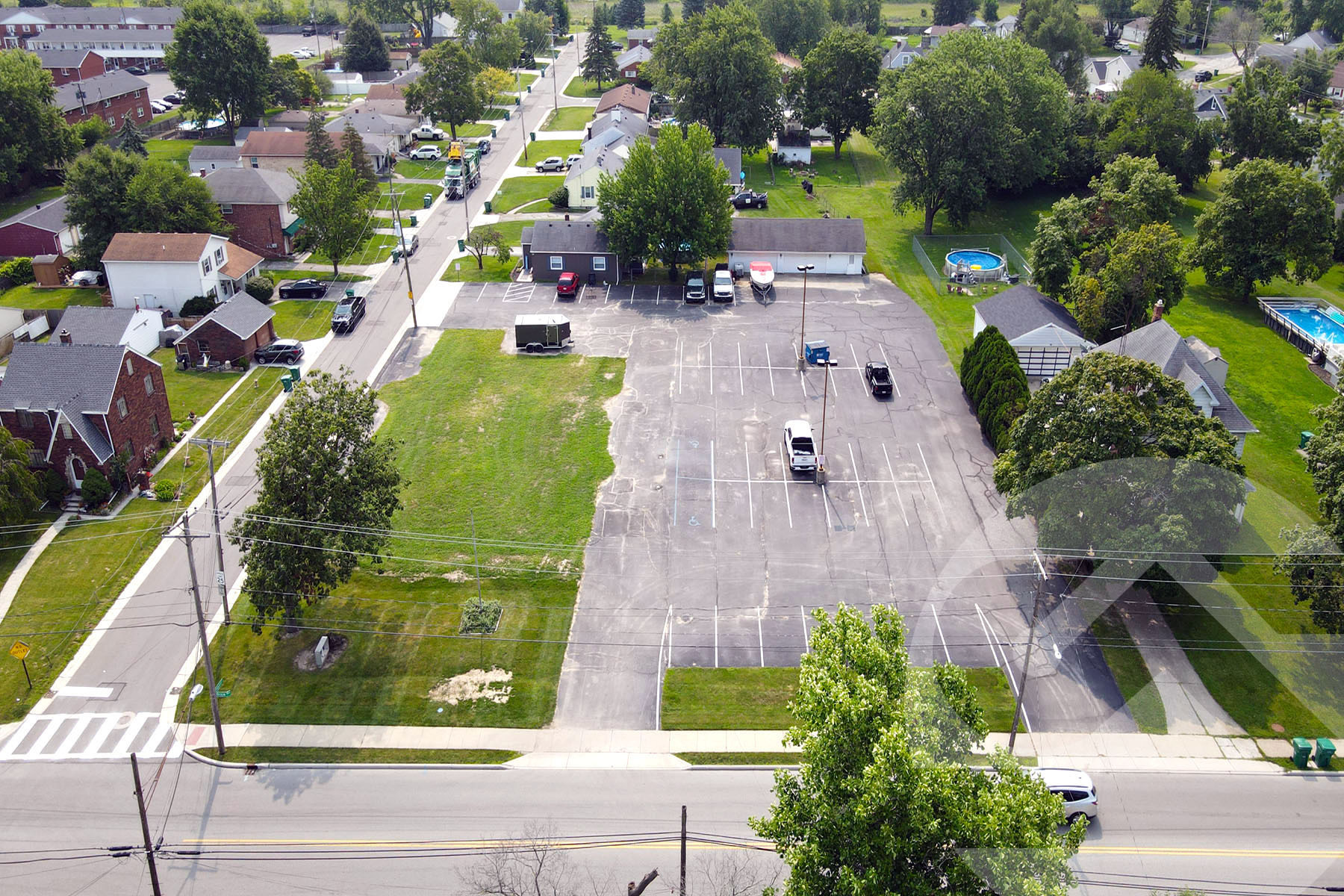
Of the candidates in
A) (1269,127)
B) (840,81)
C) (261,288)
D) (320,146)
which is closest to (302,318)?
(261,288)

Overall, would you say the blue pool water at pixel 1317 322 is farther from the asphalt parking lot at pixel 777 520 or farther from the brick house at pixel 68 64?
the brick house at pixel 68 64

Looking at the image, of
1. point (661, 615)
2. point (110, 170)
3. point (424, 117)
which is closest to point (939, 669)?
point (661, 615)

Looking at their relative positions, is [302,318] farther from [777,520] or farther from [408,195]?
[777,520]

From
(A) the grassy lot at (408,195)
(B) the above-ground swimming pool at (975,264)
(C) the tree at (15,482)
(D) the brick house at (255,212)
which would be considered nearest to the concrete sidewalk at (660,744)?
(C) the tree at (15,482)

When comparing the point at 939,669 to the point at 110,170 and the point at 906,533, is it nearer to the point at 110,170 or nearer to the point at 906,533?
the point at 906,533

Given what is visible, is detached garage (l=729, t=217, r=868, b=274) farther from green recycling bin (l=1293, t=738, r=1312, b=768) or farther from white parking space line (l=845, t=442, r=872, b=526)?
green recycling bin (l=1293, t=738, r=1312, b=768)

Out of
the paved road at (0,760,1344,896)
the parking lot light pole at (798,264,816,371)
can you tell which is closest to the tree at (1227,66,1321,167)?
the parking lot light pole at (798,264,816,371)
